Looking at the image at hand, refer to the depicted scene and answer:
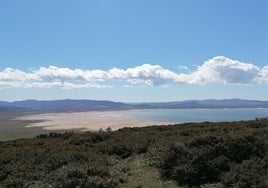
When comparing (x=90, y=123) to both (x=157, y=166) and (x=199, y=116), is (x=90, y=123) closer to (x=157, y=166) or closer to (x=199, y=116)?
(x=199, y=116)

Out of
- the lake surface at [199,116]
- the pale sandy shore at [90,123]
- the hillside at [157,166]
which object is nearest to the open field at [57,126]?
the pale sandy shore at [90,123]

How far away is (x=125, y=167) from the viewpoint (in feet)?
42.8

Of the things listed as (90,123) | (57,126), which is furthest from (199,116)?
(57,126)

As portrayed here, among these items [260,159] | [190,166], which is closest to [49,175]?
[190,166]

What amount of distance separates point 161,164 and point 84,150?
181 inches

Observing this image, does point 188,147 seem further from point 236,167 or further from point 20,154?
point 20,154

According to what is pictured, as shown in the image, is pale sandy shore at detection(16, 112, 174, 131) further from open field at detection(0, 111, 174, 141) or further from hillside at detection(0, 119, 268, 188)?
hillside at detection(0, 119, 268, 188)

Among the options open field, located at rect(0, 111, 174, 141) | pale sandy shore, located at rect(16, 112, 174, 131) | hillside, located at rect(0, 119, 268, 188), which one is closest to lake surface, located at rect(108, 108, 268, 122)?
pale sandy shore, located at rect(16, 112, 174, 131)

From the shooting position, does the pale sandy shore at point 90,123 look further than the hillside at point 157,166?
Yes

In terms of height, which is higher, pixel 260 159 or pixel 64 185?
pixel 260 159

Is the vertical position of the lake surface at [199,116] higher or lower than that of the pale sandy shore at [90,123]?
higher

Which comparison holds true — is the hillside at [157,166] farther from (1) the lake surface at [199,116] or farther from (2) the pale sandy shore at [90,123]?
(1) the lake surface at [199,116]

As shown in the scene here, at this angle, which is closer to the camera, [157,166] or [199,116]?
[157,166]

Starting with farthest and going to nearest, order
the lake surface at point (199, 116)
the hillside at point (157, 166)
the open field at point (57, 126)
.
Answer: the lake surface at point (199, 116) < the open field at point (57, 126) < the hillside at point (157, 166)
